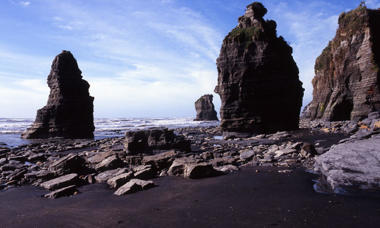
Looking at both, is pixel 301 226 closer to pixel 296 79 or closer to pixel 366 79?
pixel 296 79

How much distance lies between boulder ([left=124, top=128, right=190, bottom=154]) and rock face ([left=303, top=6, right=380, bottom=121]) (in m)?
21.1

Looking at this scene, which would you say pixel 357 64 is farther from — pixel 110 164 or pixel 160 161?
pixel 110 164

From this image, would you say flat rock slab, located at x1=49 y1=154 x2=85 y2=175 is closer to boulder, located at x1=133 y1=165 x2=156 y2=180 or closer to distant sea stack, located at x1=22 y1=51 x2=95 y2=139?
boulder, located at x1=133 y1=165 x2=156 y2=180

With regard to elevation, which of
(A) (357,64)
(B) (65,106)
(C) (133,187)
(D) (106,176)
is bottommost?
(D) (106,176)

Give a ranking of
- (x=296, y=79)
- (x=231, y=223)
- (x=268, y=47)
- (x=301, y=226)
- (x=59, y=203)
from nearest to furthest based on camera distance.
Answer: (x=301, y=226), (x=231, y=223), (x=59, y=203), (x=268, y=47), (x=296, y=79)

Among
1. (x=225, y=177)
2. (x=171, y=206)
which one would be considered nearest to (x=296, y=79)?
(x=225, y=177)

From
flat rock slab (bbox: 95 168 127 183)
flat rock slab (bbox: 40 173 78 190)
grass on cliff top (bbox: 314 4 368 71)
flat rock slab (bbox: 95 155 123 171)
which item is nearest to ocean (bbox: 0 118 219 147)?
flat rock slab (bbox: 95 155 123 171)

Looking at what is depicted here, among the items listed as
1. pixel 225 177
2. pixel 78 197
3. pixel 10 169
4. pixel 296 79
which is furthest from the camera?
pixel 296 79

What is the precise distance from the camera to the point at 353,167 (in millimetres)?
6281

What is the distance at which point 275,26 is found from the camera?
2672 centimetres

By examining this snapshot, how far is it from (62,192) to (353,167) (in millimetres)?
8218

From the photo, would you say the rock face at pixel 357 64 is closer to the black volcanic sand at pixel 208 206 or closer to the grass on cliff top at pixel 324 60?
the grass on cliff top at pixel 324 60

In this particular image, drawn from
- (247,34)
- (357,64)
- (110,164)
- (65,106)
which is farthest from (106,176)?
(65,106)

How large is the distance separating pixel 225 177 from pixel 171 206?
288cm
